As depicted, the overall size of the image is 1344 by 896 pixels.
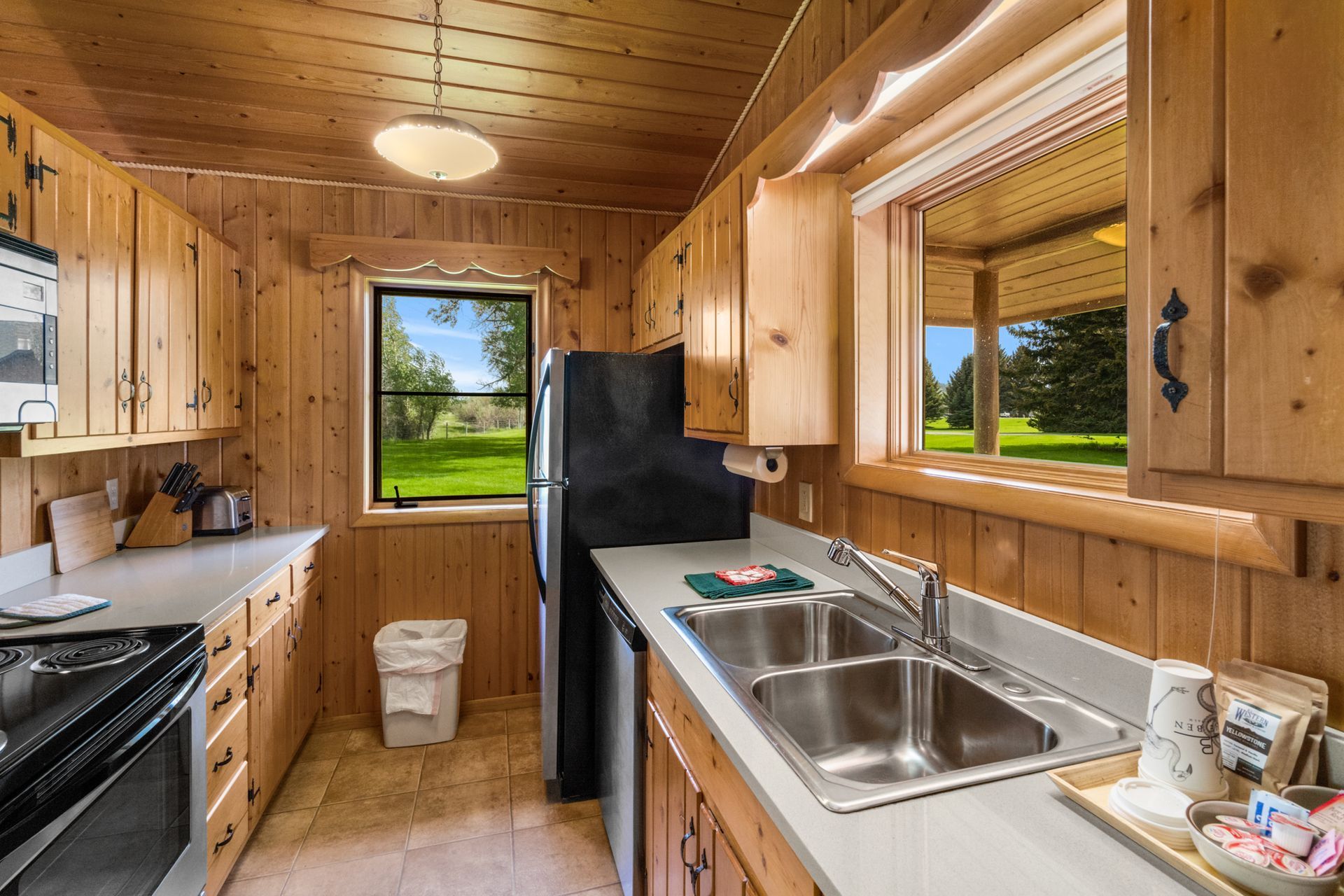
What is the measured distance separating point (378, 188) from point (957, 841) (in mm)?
3218

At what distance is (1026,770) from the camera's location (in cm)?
88

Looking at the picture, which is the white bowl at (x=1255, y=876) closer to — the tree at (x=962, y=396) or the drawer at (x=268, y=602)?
the tree at (x=962, y=396)

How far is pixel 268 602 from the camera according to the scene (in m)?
2.13

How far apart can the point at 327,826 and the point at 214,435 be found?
1.52 m

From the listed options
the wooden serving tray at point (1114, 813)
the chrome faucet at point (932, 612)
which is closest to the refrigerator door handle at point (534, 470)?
the chrome faucet at point (932, 612)

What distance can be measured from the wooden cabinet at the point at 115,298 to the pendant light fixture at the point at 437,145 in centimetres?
76

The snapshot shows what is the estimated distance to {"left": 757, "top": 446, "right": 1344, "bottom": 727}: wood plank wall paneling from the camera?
2.64 feet

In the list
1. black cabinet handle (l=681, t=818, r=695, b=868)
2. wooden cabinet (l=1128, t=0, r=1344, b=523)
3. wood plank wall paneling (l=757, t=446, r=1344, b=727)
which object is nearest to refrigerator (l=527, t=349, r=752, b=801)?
wood plank wall paneling (l=757, t=446, r=1344, b=727)

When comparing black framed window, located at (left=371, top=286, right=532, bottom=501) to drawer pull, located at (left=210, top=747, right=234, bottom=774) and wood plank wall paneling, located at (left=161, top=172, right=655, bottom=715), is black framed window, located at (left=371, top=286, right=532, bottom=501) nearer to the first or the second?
wood plank wall paneling, located at (left=161, top=172, right=655, bottom=715)

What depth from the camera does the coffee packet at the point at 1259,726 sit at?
0.77 metres

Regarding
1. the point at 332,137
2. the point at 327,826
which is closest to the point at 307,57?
the point at 332,137

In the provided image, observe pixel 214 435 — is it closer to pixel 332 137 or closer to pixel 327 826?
pixel 332 137

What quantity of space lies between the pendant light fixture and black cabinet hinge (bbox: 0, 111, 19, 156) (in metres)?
0.75

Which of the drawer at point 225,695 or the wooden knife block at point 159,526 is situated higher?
the wooden knife block at point 159,526
